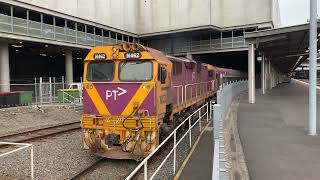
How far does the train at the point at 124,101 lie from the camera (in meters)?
9.17

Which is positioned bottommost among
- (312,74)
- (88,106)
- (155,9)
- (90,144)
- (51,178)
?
(51,178)

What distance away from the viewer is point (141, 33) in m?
49.9

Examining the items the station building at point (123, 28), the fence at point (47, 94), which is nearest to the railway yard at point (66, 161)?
the fence at point (47, 94)

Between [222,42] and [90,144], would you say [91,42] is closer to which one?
[222,42]

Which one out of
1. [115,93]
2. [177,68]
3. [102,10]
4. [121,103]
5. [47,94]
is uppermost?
[102,10]

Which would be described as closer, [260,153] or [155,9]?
[260,153]

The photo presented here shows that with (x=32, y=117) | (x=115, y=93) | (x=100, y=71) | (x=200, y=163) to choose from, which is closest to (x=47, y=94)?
(x=32, y=117)

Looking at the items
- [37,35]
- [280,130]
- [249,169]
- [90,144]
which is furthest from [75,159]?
[37,35]

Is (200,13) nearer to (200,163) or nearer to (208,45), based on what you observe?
(208,45)

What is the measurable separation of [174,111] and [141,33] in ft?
129

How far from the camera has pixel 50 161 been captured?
9.87 metres

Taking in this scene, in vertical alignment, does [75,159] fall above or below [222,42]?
below

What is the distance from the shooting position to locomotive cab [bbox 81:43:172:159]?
30.1 ft

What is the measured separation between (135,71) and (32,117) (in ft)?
41.0
